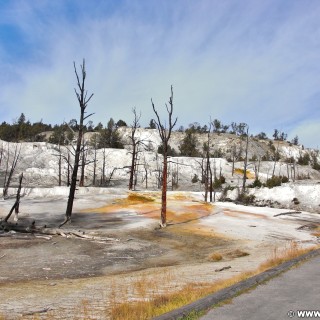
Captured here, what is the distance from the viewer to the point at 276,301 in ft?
26.4

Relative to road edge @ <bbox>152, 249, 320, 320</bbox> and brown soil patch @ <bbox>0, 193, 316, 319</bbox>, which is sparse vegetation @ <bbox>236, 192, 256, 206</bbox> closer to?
brown soil patch @ <bbox>0, 193, 316, 319</bbox>

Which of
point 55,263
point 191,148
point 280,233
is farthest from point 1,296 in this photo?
point 191,148

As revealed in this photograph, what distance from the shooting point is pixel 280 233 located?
29.1m

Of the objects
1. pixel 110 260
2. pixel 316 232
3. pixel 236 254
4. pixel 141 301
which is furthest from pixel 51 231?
pixel 316 232

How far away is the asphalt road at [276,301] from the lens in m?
7.02

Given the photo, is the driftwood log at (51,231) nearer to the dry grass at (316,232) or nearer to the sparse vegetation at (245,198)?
the dry grass at (316,232)

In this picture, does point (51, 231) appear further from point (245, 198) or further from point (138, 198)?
point (245, 198)

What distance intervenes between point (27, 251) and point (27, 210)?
17.8 metres

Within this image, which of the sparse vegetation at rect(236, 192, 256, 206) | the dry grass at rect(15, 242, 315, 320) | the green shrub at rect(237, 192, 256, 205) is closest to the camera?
the dry grass at rect(15, 242, 315, 320)

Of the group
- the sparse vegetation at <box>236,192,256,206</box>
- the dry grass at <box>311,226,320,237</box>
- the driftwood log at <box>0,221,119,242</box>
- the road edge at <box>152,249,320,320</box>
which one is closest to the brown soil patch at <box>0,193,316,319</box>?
the driftwood log at <box>0,221,119,242</box>

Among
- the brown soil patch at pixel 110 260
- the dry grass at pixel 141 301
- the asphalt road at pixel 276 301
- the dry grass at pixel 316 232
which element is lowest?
the dry grass at pixel 316 232

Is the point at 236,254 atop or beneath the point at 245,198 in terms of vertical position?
beneath

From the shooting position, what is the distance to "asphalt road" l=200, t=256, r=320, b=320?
7016 millimetres

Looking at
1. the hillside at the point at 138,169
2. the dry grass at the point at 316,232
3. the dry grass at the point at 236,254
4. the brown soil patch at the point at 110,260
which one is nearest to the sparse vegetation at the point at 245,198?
the hillside at the point at 138,169
